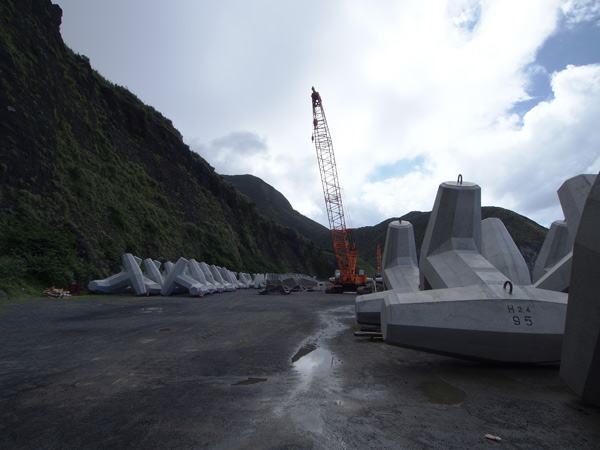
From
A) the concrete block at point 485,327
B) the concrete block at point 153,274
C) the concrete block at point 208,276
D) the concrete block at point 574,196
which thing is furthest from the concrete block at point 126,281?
the concrete block at point 574,196

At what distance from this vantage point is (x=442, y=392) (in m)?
5.67

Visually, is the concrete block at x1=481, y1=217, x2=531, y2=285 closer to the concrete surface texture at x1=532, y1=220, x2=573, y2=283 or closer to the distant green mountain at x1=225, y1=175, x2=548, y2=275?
the concrete surface texture at x1=532, y1=220, x2=573, y2=283

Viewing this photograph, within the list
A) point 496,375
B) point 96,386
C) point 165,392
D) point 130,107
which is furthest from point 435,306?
point 130,107

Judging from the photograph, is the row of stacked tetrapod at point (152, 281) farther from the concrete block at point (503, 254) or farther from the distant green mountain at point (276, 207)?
the distant green mountain at point (276, 207)

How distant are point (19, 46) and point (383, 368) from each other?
3980 cm

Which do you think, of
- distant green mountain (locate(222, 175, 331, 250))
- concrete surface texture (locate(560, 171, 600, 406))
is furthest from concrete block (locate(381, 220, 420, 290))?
distant green mountain (locate(222, 175, 331, 250))

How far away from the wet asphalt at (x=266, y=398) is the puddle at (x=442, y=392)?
0.06ft

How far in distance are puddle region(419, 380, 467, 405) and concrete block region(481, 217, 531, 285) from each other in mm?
8714

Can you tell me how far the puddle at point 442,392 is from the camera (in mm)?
5293

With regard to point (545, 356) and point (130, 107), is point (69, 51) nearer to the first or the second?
point (130, 107)

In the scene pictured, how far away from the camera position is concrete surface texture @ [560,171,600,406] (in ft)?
13.0

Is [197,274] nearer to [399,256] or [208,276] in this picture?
[208,276]

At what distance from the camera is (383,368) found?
721 cm

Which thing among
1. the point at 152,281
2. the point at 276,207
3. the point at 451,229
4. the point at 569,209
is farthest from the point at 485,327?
the point at 276,207
